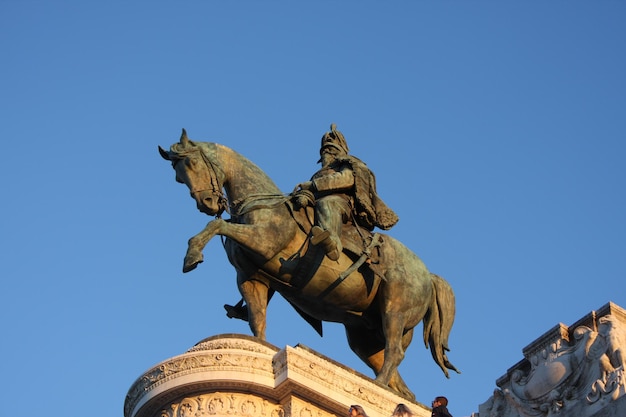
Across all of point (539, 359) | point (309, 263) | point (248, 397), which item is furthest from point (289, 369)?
point (539, 359)

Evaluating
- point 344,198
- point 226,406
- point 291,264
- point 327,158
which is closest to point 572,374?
point 226,406

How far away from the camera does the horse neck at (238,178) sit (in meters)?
23.6

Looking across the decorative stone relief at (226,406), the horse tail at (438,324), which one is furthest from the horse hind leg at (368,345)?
the decorative stone relief at (226,406)

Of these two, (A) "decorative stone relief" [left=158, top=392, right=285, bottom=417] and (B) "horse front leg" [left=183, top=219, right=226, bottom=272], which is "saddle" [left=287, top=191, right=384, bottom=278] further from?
(A) "decorative stone relief" [left=158, top=392, right=285, bottom=417]

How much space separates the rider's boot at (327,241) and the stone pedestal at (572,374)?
18.7ft

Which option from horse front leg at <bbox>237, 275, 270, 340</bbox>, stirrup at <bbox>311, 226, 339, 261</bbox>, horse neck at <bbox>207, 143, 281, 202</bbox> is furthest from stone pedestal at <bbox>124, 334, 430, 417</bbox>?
horse neck at <bbox>207, 143, 281, 202</bbox>

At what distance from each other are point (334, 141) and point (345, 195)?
164 centimetres

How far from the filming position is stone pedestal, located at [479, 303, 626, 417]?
1573 centimetres

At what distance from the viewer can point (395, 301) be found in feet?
77.7

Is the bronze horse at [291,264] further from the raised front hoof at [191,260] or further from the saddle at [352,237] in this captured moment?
the raised front hoof at [191,260]

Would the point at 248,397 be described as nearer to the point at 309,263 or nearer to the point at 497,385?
the point at 309,263

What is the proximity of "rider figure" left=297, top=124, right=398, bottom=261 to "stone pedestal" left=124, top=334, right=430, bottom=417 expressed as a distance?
2745 mm

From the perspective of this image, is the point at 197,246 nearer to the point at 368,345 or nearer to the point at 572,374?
the point at 368,345

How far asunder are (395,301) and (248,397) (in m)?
3.78
